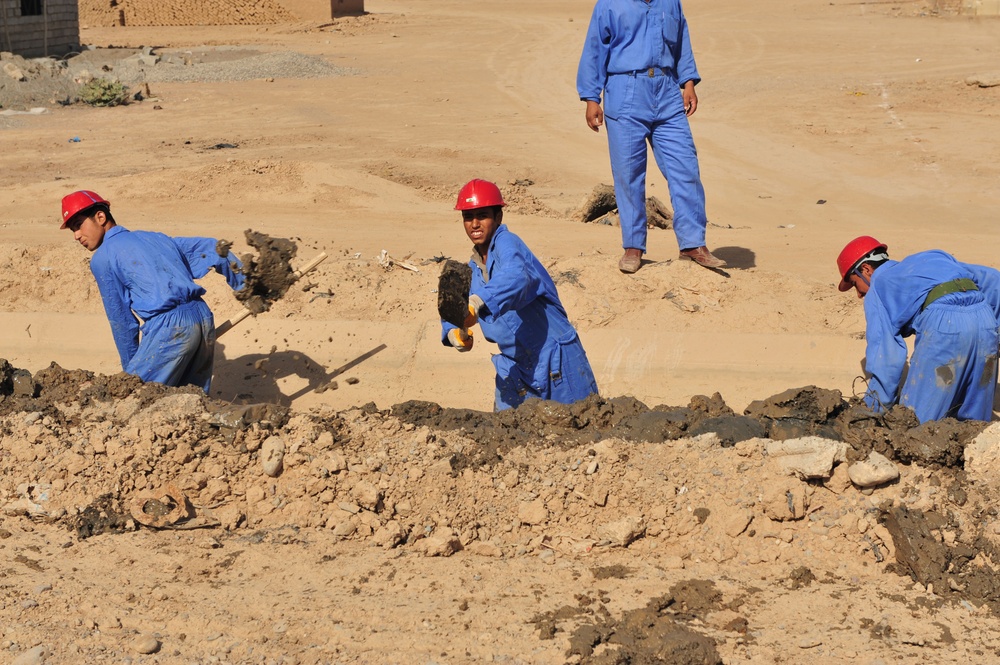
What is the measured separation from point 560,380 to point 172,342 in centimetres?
218

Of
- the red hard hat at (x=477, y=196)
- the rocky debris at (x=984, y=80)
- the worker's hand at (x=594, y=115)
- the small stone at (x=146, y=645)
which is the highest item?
the rocky debris at (x=984, y=80)

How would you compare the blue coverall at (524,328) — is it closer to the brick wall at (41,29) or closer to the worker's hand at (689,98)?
the worker's hand at (689,98)

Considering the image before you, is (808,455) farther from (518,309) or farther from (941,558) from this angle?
(518,309)

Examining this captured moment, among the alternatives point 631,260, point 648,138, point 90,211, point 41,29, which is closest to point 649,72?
point 648,138

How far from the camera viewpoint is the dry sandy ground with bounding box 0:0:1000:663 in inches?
153

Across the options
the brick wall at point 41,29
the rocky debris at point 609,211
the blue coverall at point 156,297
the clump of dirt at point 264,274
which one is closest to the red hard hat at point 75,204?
the blue coverall at point 156,297

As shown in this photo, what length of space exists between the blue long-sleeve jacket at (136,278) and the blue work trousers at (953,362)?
12.4 ft

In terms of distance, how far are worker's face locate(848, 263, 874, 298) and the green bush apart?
46.1ft

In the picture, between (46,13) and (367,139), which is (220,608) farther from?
(46,13)

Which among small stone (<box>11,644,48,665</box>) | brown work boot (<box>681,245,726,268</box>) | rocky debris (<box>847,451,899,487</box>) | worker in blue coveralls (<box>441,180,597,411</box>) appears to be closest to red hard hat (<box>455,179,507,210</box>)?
worker in blue coveralls (<box>441,180,597,411</box>)

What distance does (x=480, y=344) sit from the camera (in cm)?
742

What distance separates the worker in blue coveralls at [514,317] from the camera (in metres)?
4.80

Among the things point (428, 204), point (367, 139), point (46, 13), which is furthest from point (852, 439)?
point (46, 13)

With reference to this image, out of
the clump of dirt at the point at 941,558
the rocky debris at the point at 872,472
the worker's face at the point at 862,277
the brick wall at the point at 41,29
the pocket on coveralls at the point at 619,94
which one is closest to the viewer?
the clump of dirt at the point at 941,558
